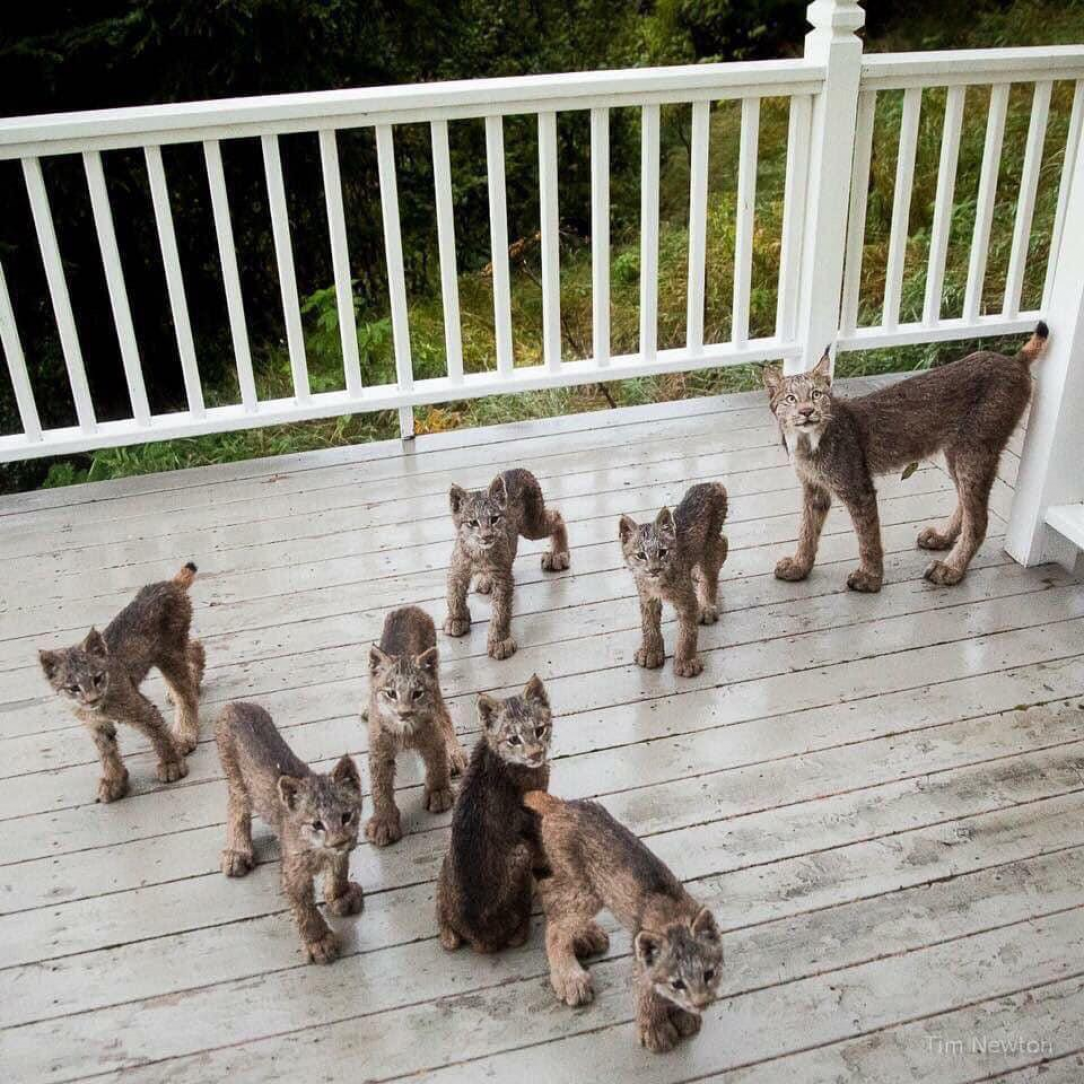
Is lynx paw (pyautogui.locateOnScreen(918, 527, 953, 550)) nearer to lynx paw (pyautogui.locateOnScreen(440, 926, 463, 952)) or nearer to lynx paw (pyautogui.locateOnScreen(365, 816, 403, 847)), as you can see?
A: lynx paw (pyautogui.locateOnScreen(365, 816, 403, 847))

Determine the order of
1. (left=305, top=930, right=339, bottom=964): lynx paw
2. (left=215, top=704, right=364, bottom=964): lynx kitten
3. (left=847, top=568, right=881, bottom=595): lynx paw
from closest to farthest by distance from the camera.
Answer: (left=215, top=704, right=364, bottom=964): lynx kitten < (left=305, top=930, right=339, bottom=964): lynx paw < (left=847, top=568, right=881, bottom=595): lynx paw

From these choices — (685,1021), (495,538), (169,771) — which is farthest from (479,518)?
(685,1021)

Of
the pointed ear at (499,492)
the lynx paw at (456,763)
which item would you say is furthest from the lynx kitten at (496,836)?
the pointed ear at (499,492)

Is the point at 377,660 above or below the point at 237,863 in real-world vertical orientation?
above

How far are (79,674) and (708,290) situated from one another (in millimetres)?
5468

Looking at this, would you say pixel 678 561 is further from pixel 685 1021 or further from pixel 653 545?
pixel 685 1021

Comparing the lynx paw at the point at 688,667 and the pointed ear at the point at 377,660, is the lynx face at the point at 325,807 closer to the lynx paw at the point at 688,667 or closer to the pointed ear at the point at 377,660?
the pointed ear at the point at 377,660

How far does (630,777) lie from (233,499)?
222 cm

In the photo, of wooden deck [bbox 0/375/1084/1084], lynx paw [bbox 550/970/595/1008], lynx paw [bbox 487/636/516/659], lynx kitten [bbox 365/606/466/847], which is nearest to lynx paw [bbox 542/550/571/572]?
wooden deck [bbox 0/375/1084/1084]

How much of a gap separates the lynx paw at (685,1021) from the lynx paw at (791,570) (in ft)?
6.10

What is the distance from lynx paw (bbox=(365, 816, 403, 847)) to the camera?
2887 mm

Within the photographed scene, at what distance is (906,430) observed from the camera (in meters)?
3.75

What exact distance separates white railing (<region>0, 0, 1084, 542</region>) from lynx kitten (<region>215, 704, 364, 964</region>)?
2.17 meters

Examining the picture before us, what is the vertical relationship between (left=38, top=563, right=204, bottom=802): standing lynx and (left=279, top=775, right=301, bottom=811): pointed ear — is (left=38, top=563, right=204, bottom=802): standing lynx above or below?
below
